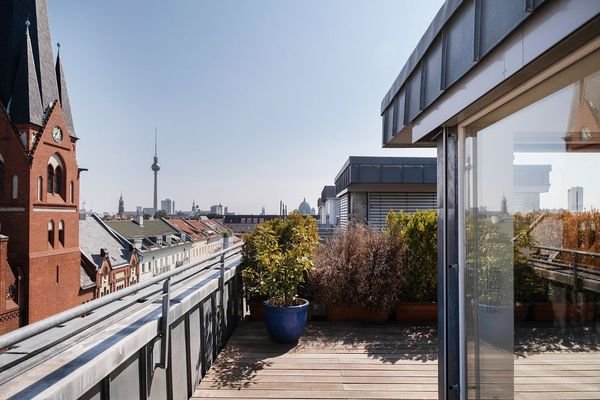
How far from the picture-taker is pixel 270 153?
16.2 metres

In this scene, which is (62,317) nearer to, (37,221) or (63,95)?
(37,221)

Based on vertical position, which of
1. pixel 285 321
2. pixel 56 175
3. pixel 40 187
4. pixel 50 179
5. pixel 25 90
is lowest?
pixel 285 321

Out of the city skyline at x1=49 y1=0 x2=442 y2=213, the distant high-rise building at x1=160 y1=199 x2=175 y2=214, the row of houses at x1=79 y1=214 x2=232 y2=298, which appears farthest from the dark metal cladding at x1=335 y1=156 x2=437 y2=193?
the distant high-rise building at x1=160 y1=199 x2=175 y2=214

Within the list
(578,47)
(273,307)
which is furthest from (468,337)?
(273,307)

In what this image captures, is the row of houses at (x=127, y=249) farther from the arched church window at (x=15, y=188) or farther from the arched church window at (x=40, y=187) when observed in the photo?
the arched church window at (x=15, y=188)

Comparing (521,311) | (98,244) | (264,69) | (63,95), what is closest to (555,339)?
(521,311)

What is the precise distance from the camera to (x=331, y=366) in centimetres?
326

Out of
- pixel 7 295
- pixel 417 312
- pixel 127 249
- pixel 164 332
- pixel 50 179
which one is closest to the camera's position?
pixel 164 332

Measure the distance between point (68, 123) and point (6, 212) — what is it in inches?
305

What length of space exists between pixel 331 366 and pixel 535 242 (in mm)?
2346

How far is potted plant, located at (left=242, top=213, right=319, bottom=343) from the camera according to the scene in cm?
371

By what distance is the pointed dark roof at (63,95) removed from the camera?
86.2 feet

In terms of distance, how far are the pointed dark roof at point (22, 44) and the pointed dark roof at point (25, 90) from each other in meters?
0.33

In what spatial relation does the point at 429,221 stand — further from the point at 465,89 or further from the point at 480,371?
the point at 465,89
